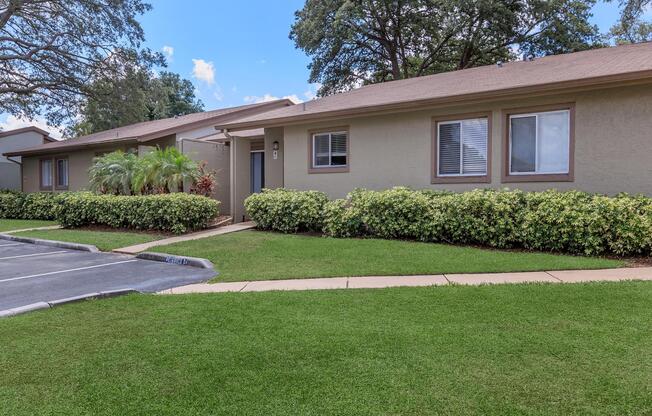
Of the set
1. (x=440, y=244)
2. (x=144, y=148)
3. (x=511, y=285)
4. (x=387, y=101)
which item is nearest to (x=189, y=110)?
(x=144, y=148)

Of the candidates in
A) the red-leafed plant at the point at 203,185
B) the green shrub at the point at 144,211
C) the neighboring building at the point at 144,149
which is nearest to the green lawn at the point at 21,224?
the green shrub at the point at 144,211

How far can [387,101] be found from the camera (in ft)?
38.9

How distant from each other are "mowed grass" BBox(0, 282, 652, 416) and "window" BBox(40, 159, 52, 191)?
1982 cm

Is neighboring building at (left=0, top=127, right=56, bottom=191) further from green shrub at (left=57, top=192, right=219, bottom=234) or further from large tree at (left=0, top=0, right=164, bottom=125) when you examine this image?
green shrub at (left=57, top=192, right=219, bottom=234)

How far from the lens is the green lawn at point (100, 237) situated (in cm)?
1148

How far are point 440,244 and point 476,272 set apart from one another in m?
2.53

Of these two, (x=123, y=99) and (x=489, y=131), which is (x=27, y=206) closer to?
(x=123, y=99)

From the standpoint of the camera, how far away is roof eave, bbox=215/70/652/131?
876 cm

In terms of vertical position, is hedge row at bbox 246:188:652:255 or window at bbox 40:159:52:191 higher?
window at bbox 40:159:52:191

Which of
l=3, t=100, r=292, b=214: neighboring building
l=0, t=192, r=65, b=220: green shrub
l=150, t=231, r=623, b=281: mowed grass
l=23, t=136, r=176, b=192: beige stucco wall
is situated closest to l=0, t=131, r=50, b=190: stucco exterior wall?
l=3, t=100, r=292, b=214: neighboring building

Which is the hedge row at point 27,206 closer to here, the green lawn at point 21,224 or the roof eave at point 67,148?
the green lawn at point 21,224

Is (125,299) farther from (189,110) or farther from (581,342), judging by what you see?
(189,110)

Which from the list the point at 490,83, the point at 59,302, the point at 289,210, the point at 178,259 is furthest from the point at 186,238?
the point at 490,83

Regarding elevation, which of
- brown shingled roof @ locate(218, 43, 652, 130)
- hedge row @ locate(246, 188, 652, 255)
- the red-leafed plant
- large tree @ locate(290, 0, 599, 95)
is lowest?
hedge row @ locate(246, 188, 652, 255)
